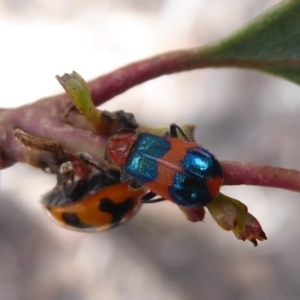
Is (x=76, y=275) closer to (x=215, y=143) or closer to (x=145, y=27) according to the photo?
(x=215, y=143)

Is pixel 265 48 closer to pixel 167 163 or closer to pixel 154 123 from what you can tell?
pixel 167 163

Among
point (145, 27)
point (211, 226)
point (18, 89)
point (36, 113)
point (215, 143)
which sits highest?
point (36, 113)

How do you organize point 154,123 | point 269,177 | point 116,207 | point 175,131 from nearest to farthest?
point 269,177 → point 175,131 → point 116,207 → point 154,123

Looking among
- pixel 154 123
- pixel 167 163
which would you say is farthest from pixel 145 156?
pixel 154 123

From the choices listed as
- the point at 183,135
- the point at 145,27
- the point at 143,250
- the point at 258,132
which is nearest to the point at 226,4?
the point at 145,27

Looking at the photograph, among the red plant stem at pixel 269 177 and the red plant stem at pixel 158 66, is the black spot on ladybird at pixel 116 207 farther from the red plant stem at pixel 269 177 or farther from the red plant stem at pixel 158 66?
the red plant stem at pixel 269 177

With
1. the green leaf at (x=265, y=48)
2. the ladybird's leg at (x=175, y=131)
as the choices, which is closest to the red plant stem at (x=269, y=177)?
the ladybird's leg at (x=175, y=131)
